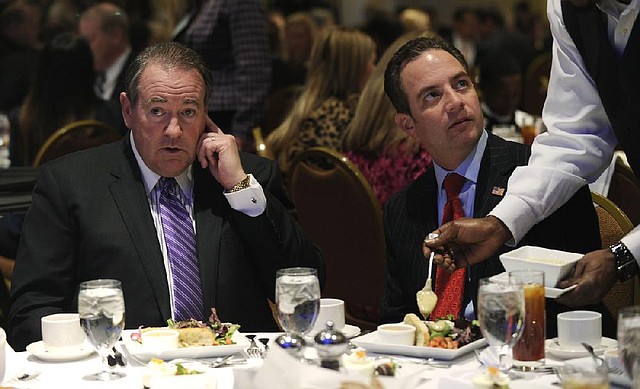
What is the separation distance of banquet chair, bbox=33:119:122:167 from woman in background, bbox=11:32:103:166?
2.34 feet

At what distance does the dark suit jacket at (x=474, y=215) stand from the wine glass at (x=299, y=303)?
0.76 metres

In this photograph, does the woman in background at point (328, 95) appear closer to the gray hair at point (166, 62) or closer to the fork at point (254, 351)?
the gray hair at point (166, 62)

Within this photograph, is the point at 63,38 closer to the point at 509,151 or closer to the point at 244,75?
the point at 244,75

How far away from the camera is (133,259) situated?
9.91 feet

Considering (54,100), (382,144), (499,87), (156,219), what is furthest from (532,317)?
(499,87)

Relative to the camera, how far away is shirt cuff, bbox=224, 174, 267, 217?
3082 mm

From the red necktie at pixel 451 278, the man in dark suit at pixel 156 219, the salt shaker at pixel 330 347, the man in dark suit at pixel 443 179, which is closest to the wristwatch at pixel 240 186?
the man in dark suit at pixel 156 219

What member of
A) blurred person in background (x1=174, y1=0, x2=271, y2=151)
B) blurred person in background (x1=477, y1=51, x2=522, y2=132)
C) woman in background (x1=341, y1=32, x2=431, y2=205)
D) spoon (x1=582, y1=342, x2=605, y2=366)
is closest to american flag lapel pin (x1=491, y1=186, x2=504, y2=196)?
spoon (x1=582, y1=342, x2=605, y2=366)

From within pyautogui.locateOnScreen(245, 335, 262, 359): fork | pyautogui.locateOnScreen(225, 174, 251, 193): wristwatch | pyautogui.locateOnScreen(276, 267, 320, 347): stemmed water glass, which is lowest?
pyautogui.locateOnScreen(245, 335, 262, 359): fork

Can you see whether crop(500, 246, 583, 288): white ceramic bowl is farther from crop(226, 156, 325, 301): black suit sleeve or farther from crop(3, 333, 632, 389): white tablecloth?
crop(226, 156, 325, 301): black suit sleeve

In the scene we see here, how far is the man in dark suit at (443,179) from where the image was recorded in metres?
3.03

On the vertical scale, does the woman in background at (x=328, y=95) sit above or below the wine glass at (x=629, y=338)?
above

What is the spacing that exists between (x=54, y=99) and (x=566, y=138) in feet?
10.7

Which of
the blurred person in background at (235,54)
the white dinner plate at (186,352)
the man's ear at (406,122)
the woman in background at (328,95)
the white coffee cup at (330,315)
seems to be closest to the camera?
the white dinner plate at (186,352)
